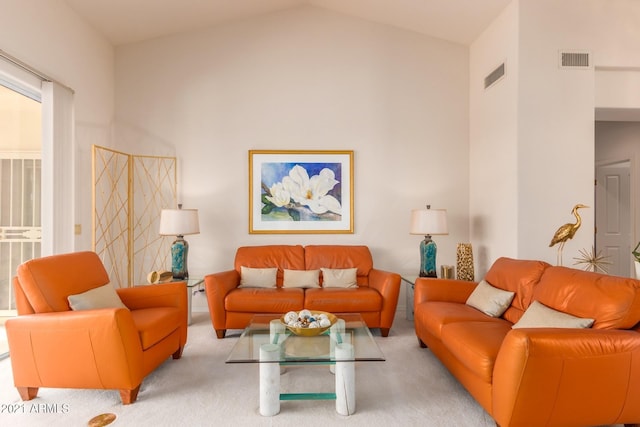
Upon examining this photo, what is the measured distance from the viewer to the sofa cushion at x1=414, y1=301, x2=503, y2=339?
263cm

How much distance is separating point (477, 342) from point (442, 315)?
56 centimetres

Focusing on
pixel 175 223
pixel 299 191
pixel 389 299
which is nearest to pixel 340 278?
pixel 389 299

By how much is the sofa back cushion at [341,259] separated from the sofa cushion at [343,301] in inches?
19.0

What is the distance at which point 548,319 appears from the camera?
217cm

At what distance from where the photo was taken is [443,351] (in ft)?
8.62

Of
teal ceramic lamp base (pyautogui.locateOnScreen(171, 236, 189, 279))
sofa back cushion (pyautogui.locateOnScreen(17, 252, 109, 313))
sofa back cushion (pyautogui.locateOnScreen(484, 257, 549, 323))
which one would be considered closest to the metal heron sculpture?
sofa back cushion (pyautogui.locateOnScreen(484, 257, 549, 323))

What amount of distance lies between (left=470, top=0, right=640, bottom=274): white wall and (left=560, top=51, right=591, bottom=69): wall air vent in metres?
0.05

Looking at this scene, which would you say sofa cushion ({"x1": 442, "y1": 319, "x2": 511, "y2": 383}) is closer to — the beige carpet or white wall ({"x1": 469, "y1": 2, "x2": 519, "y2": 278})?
the beige carpet

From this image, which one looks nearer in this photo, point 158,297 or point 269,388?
point 269,388

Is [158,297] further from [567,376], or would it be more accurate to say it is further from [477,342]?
[567,376]

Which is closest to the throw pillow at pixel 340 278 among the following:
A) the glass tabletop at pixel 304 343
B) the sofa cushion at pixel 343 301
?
the sofa cushion at pixel 343 301

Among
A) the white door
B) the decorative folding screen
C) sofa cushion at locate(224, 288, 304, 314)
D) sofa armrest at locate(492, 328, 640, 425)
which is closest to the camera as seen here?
sofa armrest at locate(492, 328, 640, 425)

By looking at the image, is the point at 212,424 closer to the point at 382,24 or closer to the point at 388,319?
the point at 388,319

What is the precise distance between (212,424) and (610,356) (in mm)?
2078
